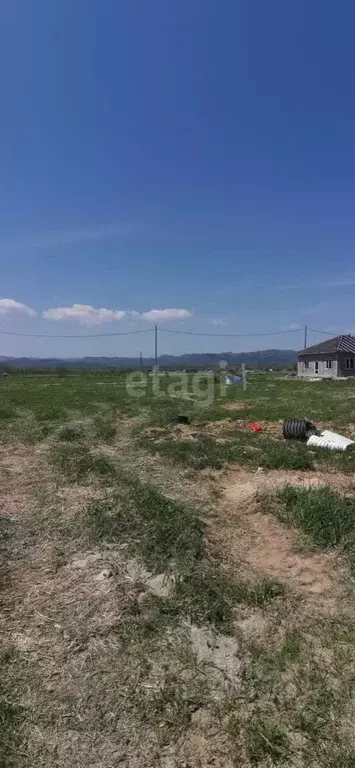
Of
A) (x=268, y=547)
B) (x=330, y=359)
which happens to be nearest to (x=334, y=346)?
(x=330, y=359)

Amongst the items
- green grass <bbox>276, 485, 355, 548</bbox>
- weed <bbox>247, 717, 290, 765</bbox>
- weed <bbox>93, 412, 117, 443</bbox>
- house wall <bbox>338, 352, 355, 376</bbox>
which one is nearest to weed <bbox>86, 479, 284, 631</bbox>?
weed <bbox>247, 717, 290, 765</bbox>

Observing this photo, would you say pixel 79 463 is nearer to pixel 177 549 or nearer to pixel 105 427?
pixel 177 549

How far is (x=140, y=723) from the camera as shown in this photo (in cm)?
275

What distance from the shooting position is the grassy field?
2.65 metres

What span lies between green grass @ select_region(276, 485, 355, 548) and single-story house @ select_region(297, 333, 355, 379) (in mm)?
47111

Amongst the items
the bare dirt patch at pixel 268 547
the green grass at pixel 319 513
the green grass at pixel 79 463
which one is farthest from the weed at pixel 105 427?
the green grass at pixel 319 513

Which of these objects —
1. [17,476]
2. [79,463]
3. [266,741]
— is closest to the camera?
[266,741]

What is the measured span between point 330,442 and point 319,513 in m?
5.36

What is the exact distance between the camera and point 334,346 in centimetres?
5181

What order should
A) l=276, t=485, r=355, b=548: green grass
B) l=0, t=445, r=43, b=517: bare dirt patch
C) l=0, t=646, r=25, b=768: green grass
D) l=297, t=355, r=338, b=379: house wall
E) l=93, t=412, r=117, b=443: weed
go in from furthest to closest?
l=297, t=355, r=338, b=379: house wall < l=93, t=412, r=117, b=443: weed < l=0, t=445, r=43, b=517: bare dirt patch < l=276, t=485, r=355, b=548: green grass < l=0, t=646, r=25, b=768: green grass

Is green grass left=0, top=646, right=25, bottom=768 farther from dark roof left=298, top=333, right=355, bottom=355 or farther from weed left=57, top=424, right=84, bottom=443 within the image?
dark roof left=298, top=333, right=355, bottom=355

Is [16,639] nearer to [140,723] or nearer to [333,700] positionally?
[140,723]

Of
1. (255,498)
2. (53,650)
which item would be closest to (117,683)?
(53,650)

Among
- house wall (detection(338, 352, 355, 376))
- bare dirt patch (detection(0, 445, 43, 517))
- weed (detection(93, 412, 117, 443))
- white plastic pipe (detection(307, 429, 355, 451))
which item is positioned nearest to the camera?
bare dirt patch (detection(0, 445, 43, 517))
